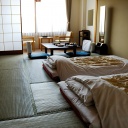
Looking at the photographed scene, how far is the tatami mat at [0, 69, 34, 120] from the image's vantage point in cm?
229

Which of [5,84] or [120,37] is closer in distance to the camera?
A: [5,84]

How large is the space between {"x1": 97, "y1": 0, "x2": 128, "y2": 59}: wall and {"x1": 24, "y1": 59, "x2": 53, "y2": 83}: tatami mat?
2.57 m

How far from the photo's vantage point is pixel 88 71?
337 cm

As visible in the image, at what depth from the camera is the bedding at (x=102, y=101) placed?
164 cm

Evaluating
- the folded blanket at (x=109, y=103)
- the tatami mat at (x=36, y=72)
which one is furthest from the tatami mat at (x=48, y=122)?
the tatami mat at (x=36, y=72)

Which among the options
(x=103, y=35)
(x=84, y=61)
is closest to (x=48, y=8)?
(x=103, y=35)

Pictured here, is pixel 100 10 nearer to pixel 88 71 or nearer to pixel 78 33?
pixel 78 33

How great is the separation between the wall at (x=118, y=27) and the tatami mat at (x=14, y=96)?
125 inches

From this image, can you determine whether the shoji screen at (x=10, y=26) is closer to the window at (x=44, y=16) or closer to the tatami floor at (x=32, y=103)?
the window at (x=44, y=16)

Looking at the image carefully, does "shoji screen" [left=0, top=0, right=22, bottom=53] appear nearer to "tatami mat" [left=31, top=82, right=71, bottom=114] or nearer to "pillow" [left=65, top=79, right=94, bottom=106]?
"tatami mat" [left=31, top=82, right=71, bottom=114]

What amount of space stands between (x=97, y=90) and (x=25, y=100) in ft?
4.05

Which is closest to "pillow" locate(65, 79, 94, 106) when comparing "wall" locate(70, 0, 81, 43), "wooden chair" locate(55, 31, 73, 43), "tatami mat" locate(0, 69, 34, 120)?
"tatami mat" locate(0, 69, 34, 120)

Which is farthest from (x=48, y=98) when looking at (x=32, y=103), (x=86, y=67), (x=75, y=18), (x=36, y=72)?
(x=75, y=18)

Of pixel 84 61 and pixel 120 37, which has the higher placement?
pixel 120 37
